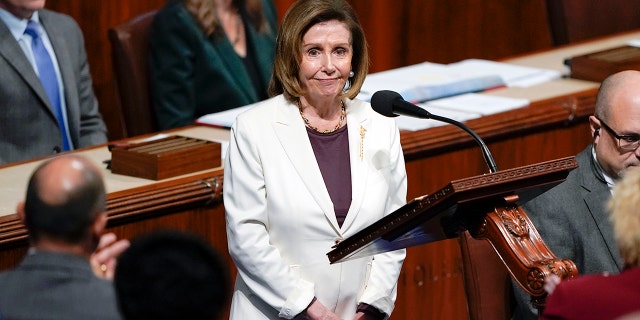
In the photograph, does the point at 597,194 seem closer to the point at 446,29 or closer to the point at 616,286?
the point at 616,286

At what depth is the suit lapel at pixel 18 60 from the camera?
4637 mm

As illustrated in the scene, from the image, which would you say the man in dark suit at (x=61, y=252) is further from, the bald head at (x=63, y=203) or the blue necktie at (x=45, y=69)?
the blue necktie at (x=45, y=69)

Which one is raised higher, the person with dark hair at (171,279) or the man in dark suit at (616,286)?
the person with dark hair at (171,279)

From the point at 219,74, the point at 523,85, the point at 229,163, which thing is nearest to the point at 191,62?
the point at 219,74

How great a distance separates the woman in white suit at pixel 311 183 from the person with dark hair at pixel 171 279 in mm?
1273

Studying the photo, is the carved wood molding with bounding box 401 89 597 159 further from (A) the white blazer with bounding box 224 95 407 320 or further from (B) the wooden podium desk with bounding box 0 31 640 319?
(A) the white blazer with bounding box 224 95 407 320

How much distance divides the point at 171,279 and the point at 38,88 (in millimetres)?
2846

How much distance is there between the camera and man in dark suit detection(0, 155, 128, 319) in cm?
221

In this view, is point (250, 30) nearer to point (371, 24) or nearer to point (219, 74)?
point (219, 74)

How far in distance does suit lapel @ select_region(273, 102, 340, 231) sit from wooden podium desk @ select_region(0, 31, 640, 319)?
26.4 inches

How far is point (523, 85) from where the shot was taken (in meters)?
5.27

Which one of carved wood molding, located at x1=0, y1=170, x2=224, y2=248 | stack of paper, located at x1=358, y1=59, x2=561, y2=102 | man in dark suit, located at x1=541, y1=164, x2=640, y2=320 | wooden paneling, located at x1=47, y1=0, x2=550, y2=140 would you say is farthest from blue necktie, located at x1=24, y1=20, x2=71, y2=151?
man in dark suit, located at x1=541, y1=164, x2=640, y2=320

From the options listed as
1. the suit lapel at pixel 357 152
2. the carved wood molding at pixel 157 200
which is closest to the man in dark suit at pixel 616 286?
the suit lapel at pixel 357 152

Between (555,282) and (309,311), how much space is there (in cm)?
93
